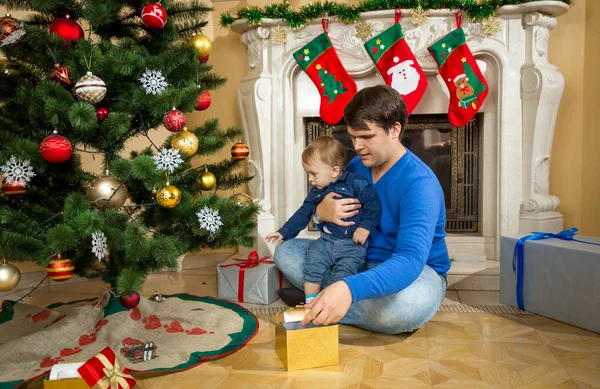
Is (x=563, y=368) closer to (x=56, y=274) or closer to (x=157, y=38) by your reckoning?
(x=56, y=274)

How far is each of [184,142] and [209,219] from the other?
0.94 feet

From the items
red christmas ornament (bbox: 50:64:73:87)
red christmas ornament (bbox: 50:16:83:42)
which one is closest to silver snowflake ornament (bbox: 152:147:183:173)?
red christmas ornament (bbox: 50:64:73:87)

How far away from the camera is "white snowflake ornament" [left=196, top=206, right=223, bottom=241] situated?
65.9 inches

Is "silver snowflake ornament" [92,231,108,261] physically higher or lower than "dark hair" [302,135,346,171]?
lower

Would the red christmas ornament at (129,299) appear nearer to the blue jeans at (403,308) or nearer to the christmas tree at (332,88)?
the blue jeans at (403,308)

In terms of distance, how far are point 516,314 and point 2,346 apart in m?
1.92

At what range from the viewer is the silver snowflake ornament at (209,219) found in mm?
1673

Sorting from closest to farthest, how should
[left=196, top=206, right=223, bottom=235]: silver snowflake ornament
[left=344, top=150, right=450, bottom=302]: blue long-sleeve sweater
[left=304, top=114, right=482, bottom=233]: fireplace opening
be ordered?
[left=344, top=150, right=450, bottom=302]: blue long-sleeve sweater
[left=196, top=206, right=223, bottom=235]: silver snowflake ornament
[left=304, top=114, right=482, bottom=233]: fireplace opening

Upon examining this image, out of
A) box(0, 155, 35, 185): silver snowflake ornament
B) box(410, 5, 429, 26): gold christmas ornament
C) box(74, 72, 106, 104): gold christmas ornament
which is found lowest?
box(0, 155, 35, 185): silver snowflake ornament

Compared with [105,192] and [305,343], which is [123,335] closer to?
[105,192]

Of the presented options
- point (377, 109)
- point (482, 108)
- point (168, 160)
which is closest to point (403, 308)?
point (377, 109)

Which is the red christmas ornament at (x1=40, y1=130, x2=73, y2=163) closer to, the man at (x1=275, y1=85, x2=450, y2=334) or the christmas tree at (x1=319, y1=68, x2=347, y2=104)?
the man at (x1=275, y1=85, x2=450, y2=334)

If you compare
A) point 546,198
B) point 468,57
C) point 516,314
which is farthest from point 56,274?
point 546,198

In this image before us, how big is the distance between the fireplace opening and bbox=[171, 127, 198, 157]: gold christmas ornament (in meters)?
1.78
